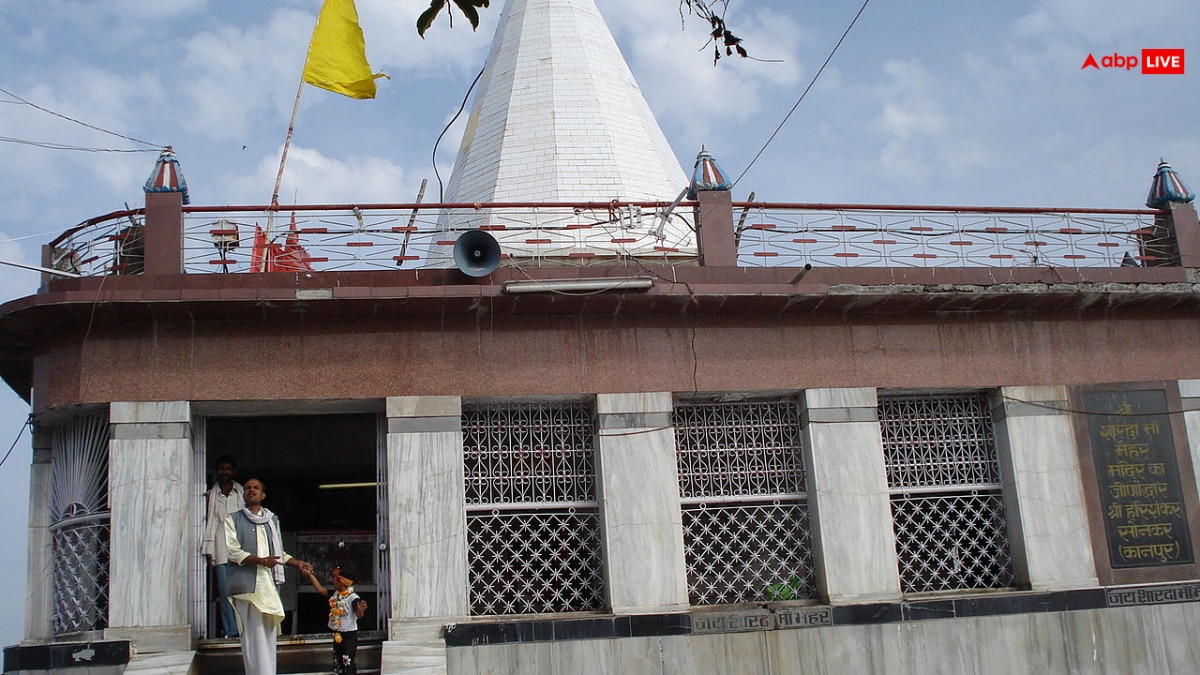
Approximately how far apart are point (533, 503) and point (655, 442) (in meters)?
1.24

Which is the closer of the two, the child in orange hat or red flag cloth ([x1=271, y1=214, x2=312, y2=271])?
the child in orange hat

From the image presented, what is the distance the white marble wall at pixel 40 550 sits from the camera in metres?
10.7

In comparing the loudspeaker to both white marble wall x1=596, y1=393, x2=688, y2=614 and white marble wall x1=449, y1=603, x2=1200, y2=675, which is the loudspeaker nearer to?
white marble wall x1=596, y1=393, x2=688, y2=614

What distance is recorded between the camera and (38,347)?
11.0 m

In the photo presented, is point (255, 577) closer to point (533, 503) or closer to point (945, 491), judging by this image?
point (533, 503)

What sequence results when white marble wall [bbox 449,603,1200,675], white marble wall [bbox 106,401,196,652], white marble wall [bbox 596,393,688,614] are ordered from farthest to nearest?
white marble wall [bbox 596,393,688,614] < white marble wall [bbox 449,603,1200,675] < white marble wall [bbox 106,401,196,652]

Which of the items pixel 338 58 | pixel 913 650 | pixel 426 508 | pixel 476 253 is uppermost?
pixel 338 58

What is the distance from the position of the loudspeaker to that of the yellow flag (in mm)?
3045

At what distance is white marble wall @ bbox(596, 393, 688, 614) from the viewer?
1063cm

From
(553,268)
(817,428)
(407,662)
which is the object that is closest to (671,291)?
(553,268)

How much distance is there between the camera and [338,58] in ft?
42.1

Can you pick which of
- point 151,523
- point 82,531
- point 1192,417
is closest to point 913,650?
point 1192,417

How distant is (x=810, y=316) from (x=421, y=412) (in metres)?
3.79

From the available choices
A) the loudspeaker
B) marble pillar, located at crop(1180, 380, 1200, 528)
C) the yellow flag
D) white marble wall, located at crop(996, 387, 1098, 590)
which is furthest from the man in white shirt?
marble pillar, located at crop(1180, 380, 1200, 528)
